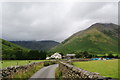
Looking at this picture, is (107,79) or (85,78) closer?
(107,79)

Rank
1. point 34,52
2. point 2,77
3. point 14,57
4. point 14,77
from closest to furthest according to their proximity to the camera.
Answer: point 2,77
point 14,77
point 14,57
point 34,52

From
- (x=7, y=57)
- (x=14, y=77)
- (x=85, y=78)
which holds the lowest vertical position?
(x=7, y=57)

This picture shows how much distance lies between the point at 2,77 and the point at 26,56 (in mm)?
91726

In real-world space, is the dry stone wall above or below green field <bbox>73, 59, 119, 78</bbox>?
above

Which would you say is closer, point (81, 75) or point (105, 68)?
point (81, 75)

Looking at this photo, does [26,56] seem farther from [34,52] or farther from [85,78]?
[85,78]

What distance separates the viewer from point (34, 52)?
339 ft

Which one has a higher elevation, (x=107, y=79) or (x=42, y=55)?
(x=107, y=79)

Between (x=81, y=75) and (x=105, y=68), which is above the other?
(x=81, y=75)

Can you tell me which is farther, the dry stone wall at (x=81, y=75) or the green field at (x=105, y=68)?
the green field at (x=105, y=68)

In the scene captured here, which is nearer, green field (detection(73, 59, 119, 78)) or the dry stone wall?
the dry stone wall

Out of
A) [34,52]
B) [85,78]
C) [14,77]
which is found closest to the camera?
[85,78]

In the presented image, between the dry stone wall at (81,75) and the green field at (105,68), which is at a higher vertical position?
the dry stone wall at (81,75)

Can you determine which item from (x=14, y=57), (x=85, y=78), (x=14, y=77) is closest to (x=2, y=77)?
(x=14, y=77)
